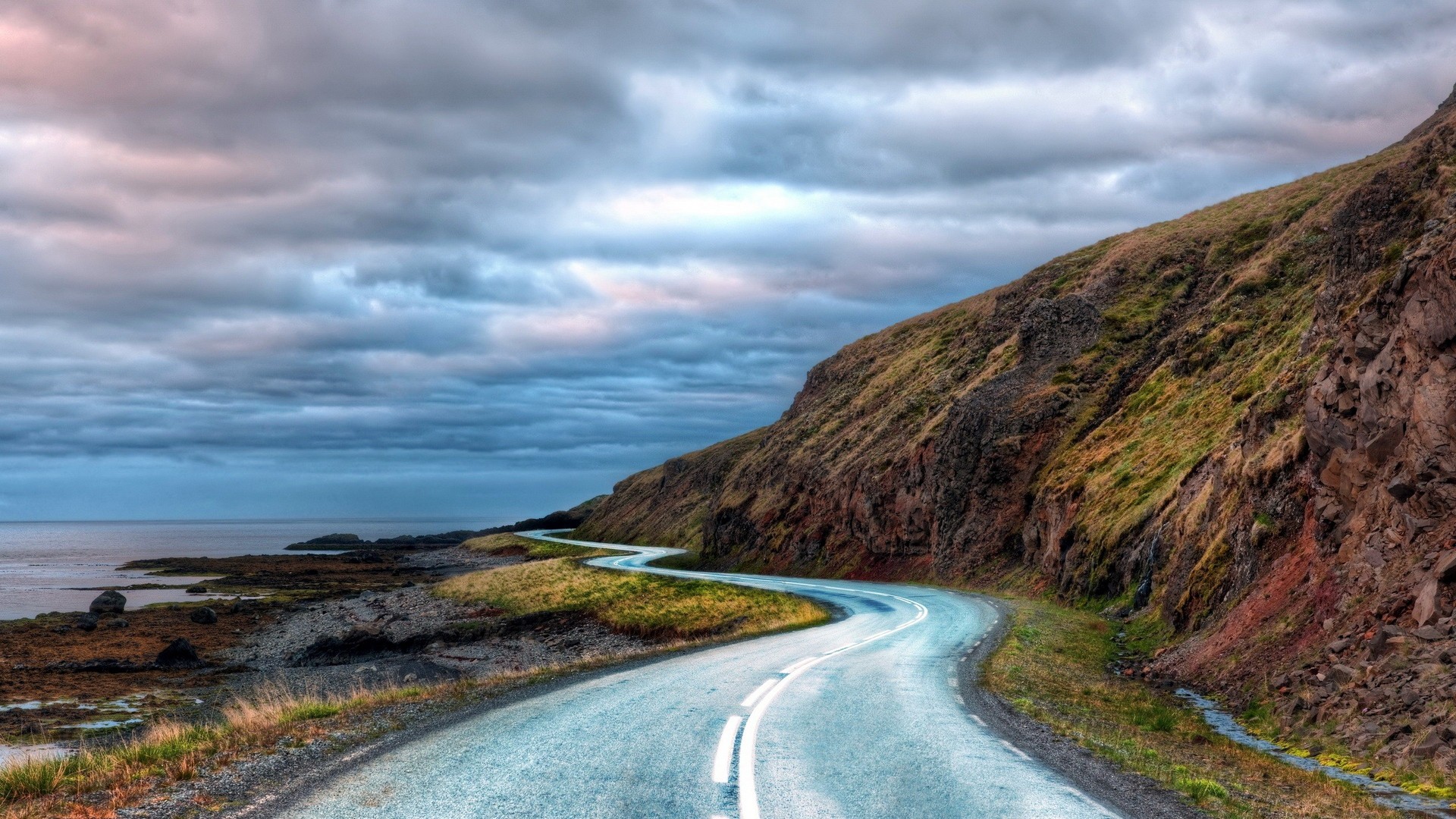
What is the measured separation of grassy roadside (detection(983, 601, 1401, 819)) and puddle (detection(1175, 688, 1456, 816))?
0.85 feet

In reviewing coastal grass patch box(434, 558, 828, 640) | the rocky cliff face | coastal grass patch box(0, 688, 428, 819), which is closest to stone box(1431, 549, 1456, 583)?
the rocky cliff face

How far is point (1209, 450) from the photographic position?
1278 inches

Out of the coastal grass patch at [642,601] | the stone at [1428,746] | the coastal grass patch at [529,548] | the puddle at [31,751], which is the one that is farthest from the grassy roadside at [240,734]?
the coastal grass patch at [529,548]

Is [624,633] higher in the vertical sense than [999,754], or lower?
lower

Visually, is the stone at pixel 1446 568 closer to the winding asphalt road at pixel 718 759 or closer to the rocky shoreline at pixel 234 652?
the winding asphalt road at pixel 718 759

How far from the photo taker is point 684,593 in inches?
1706

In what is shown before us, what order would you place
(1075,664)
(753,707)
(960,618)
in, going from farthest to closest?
(960,618) → (1075,664) → (753,707)

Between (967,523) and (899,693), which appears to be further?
(967,523)

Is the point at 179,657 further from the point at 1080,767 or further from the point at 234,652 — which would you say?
the point at 1080,767

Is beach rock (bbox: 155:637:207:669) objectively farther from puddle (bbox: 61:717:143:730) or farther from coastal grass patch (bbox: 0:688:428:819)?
coastal grass patch (bbox: 0:688:428:819)

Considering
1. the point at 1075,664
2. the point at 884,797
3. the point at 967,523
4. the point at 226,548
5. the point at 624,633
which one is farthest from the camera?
the point at 226,548

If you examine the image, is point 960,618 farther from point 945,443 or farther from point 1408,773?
point 945,443

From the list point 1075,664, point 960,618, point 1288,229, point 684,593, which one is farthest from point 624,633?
point 1288,229

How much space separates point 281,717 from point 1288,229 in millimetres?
59946
